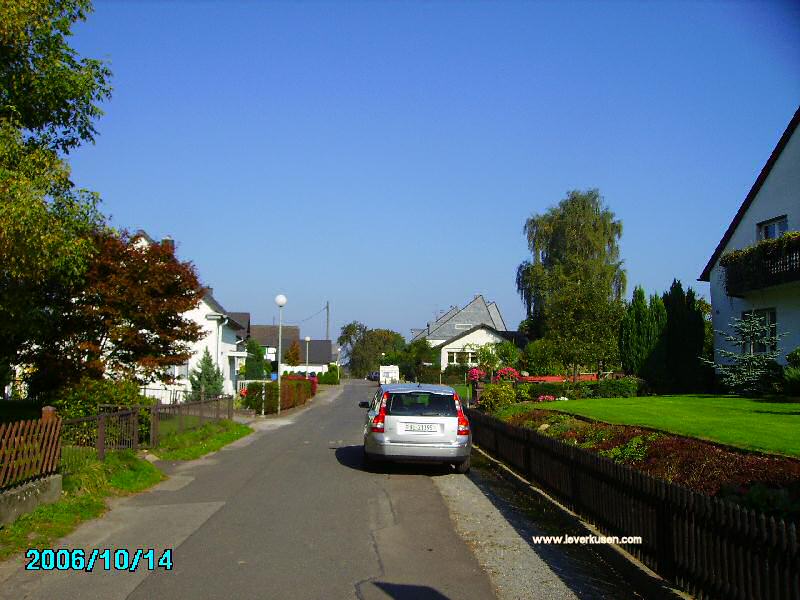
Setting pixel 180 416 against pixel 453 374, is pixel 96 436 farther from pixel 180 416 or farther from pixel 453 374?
A: pixel 453 374

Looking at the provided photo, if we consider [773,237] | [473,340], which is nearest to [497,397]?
[773,237]

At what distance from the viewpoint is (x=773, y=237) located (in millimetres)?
25891

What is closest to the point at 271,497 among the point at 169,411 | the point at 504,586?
the point at 504,586

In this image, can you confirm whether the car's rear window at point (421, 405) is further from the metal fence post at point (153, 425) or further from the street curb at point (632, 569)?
the metal fence post at point (153, 425)

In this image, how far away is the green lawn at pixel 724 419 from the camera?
10.6m

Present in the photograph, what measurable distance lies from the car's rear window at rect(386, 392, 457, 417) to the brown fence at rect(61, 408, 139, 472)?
15.6ft

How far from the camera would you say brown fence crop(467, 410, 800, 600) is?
179 inches

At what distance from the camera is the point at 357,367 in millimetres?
125812

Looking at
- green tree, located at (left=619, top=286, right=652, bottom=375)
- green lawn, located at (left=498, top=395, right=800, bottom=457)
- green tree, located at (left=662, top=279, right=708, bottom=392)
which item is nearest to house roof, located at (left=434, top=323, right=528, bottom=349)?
green tree, located at (left=619, top=286, right=652, bottom=375)

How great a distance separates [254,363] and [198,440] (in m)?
40.5

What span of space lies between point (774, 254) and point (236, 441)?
1778cm

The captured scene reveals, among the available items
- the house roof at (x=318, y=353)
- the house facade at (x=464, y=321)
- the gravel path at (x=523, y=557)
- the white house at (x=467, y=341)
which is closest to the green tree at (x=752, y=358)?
the gravel path at (x=523, y=557)

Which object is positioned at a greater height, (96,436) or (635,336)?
(635,336)

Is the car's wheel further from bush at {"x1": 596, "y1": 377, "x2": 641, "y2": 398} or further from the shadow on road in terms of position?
bush at {"x1": 596, "y1": 377, "x2": 641, "y2": 398}
